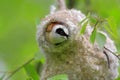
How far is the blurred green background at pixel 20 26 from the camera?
5.46m

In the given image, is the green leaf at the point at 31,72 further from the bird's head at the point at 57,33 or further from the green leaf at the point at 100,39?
the green leaf at the point at 100,39

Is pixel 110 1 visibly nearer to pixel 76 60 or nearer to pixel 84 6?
pixel 84 6

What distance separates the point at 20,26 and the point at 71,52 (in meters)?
3.09

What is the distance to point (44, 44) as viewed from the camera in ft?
8.77

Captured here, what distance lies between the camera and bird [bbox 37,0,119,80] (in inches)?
104

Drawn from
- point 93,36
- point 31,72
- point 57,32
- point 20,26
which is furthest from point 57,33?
point 20,26

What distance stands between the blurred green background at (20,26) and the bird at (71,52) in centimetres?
253

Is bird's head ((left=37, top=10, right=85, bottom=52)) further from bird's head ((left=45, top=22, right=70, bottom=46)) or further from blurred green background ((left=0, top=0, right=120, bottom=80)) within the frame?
blurred green background ((left=0, top=0, right=120, bottom=80))

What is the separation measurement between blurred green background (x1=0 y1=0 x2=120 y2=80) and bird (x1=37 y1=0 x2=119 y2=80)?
253 centimetres

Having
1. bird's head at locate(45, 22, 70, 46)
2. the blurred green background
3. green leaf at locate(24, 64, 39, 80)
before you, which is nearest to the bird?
bird's head at locate(45, 22, 70, 46)

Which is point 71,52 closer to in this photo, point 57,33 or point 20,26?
point 57,33

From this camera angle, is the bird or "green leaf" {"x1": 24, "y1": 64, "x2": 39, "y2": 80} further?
"green leaf" {"x1": 24, "y1": 64, "x2": 39, "y2": 80}

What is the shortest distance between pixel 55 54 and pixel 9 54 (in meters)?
3.34

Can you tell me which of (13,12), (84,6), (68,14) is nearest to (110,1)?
(84,6)
